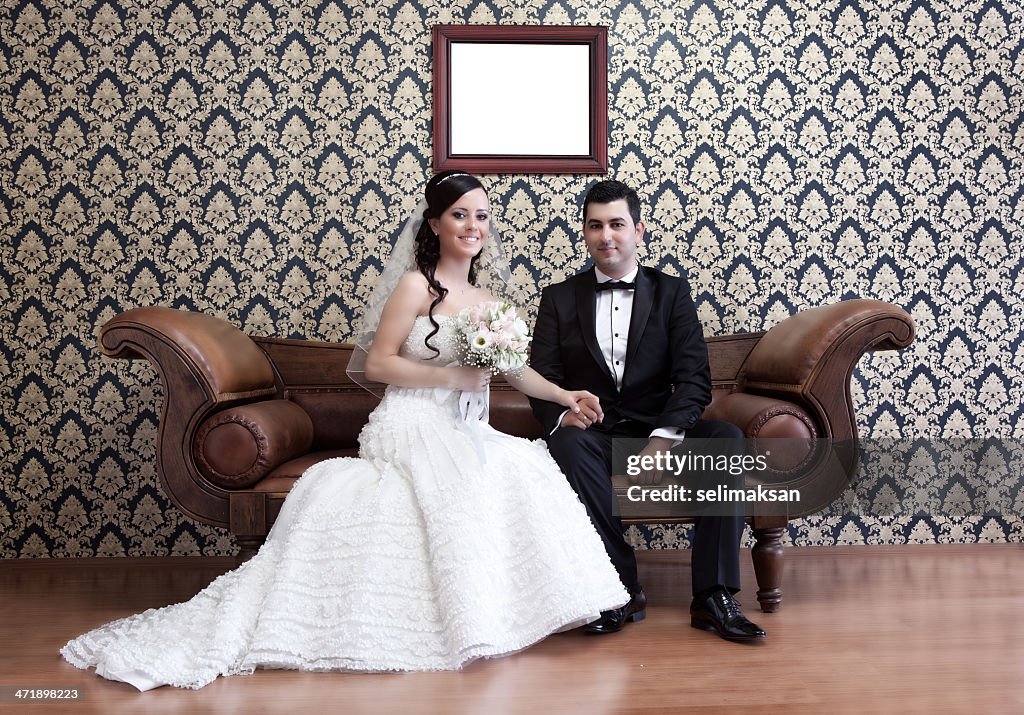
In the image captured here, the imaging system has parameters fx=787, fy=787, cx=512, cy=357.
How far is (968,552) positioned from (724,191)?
7.51 feet

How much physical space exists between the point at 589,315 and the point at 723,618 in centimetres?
128

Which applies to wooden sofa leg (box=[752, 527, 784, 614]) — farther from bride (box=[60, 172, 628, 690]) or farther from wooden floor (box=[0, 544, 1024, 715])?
bride (box=[60, 172, 628, 690])

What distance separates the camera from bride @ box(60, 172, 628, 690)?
7.72 feet

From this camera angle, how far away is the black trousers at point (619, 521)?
279 centimetres

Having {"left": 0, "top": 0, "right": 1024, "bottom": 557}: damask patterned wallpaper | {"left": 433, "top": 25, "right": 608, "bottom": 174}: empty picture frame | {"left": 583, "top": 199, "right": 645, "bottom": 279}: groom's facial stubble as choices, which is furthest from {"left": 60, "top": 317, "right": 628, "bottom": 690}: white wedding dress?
{"left": 433, "top": 25, "right": 608, "bottom": 174}: empty picture frame

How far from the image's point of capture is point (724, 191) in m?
4.23

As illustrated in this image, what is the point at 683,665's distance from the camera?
94.9 inches

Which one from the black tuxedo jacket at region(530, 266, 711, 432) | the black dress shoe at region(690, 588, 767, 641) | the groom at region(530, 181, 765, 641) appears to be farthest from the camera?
the black tuxedo jacket at region(530, 266, 711, 432)

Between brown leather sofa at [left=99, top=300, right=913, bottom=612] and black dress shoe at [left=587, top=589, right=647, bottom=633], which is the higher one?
brown leather sofa at [left=99, top=300, right=913, bottom=612]

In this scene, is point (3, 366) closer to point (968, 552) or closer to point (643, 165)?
point (643, 165)

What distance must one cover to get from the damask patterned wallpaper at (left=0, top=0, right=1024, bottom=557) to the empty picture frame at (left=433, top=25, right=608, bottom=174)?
0.30ft

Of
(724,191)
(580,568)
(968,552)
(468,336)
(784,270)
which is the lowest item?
(968,552)

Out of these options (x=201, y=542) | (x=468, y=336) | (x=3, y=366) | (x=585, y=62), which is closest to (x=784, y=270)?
(x=585, y=62)

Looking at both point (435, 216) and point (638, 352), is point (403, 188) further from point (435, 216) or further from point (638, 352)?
point (638, 352)
